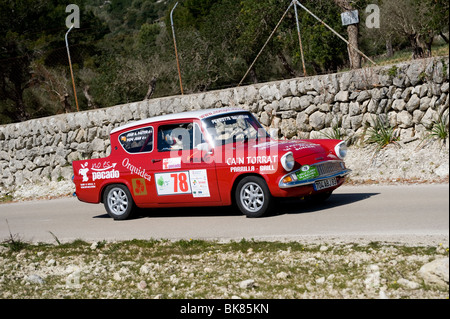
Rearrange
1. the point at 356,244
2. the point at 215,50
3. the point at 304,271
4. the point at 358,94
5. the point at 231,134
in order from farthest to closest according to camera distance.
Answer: the point at 215,50 → the point at 358,94 → the point at 231,134 → the point at 356,244 → the point at 304,271

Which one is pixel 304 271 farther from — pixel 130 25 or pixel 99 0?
pixel 99 0

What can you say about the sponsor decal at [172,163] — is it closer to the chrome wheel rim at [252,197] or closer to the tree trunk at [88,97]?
the chrome wheel rim at [252,197]

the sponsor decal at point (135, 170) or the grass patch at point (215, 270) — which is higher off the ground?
the sponsor decal at point (135, 170)

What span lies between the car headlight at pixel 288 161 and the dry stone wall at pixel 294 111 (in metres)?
5.21

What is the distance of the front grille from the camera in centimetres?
949

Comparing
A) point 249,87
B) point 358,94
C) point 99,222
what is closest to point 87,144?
point 249,87

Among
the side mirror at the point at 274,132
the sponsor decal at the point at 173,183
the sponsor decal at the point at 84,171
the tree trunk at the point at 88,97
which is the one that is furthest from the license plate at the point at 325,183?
the tree trunk at the point at 88,97

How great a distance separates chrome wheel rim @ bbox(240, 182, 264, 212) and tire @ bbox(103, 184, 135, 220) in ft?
8.05

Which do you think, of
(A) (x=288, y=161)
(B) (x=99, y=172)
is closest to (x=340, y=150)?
(A) (x=288, y=161)

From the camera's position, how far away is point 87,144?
18484 millimetres

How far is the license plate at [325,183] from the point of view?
30.8 ft

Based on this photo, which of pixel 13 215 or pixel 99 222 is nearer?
pixel 99 222

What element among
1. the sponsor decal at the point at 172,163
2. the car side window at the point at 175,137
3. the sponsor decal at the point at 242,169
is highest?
the car side window at the point at 175,137
